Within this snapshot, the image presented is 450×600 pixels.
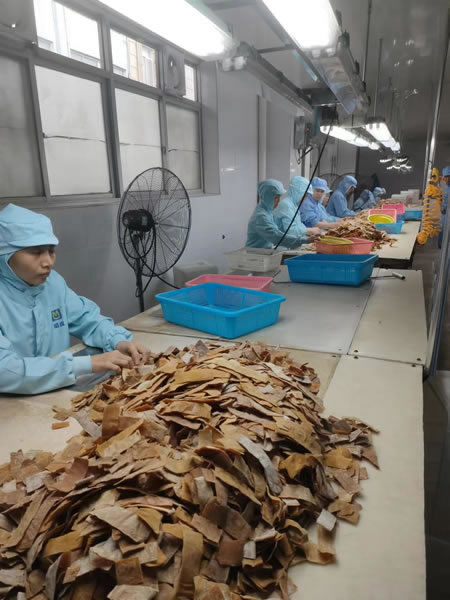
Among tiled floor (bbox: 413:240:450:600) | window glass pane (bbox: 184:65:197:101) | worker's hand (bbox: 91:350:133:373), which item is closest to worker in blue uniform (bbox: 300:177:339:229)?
window glass pane (bbox: 184:65:197:101)

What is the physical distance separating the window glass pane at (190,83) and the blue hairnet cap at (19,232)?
4460mm

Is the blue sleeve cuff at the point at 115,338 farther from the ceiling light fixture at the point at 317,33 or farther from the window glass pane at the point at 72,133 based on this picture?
the window glass pane at the point at 72,133

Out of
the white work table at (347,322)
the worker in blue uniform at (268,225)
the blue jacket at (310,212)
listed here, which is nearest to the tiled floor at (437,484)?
the white work table at (347,322)

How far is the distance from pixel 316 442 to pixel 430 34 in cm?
566

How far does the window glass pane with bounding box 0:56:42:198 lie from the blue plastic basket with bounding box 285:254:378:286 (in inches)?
85.7

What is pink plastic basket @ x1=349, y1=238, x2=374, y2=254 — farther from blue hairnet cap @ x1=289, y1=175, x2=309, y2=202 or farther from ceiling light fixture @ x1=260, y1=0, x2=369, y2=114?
blue hairnet cap @ x1=289, y1=175, x2=309, y2=202

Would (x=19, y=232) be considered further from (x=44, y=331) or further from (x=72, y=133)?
(x=72, y=133)

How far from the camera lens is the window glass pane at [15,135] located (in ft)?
10.3

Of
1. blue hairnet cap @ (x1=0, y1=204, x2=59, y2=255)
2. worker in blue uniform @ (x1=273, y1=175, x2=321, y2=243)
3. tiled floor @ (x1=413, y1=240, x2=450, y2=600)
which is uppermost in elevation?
blue hairnet cap @ (x1=0, y1=204, x2=59, y2=255)

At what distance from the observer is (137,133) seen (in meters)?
4.71

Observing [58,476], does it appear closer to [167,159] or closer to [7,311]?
[7,311]

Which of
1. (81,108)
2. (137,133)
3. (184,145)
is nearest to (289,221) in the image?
(184,145)

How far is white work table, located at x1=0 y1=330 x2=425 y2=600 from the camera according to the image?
781 millimetres

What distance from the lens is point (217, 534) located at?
781mm
